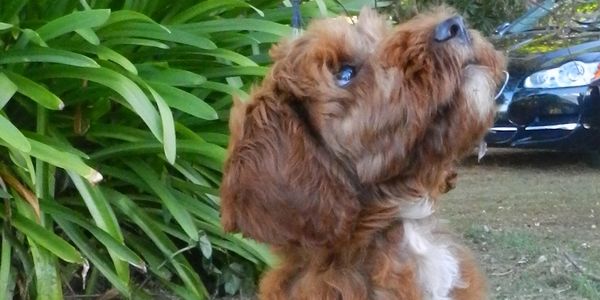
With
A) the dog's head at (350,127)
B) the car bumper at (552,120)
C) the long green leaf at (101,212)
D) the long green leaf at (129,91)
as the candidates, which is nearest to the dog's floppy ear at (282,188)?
the dog's head at (350,127)

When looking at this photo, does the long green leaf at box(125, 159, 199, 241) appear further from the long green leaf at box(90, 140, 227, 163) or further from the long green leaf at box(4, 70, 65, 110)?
the long green leaf at box(4, 70, 65, 110)

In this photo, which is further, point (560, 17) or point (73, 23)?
point (560, 17)

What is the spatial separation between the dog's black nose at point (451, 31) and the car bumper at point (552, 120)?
6914 millimetres

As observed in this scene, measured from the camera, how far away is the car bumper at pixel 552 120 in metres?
10.1

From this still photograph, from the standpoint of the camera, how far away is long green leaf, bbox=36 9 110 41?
4.89m

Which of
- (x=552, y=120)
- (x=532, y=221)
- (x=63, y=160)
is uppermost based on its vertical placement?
(x=63, y=160)

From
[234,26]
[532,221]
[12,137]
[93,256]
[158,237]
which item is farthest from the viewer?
[532,221]

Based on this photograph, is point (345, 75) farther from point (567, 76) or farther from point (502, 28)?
point (567, 76)

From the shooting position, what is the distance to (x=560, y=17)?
6.64 metres

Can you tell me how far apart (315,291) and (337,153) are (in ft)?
1.47

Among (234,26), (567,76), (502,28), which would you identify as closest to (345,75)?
(234,26)

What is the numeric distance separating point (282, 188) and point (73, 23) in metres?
2.16

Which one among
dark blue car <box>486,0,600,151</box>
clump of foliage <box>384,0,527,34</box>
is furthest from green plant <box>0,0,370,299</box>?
dark blue car <box>486,0,600,151</box>

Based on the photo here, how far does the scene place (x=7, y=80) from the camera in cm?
498
